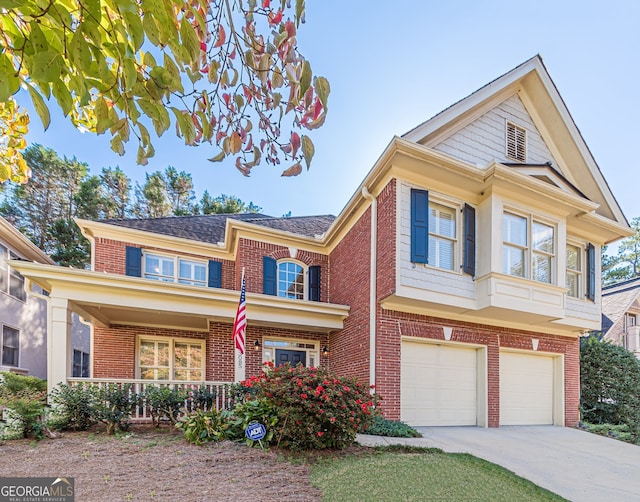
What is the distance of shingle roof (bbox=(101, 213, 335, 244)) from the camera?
13117 millimetres

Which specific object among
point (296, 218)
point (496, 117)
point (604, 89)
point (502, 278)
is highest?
point (604, 89)

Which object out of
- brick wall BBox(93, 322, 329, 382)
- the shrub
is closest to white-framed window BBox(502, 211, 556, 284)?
brick wall BBox(93, 322, 329, 382)

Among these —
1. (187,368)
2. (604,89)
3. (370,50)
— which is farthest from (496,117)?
(187,368)

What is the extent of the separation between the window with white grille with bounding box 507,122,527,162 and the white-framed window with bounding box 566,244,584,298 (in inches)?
119

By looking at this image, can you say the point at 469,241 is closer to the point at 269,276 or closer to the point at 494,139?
the point at 494,139

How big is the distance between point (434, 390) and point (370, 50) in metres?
7.37

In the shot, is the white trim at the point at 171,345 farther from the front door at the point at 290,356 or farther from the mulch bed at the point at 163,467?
the mulch bed at the point at 163,467

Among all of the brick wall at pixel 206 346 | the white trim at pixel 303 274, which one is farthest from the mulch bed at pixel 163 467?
the white trim at pixel 303 274

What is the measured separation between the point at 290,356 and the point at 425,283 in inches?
184

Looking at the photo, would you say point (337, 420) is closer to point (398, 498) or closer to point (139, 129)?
point (398, 498)

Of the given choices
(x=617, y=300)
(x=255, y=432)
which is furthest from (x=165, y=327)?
(x=617, y=300)

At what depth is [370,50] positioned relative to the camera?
232 inches

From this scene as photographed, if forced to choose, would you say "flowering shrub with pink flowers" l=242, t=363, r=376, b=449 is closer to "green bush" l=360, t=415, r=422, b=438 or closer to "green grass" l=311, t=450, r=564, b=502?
"green grass" l=311, t=450, r=564, b=502

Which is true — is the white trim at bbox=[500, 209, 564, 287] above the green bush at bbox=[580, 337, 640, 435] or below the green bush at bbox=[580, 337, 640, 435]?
above
